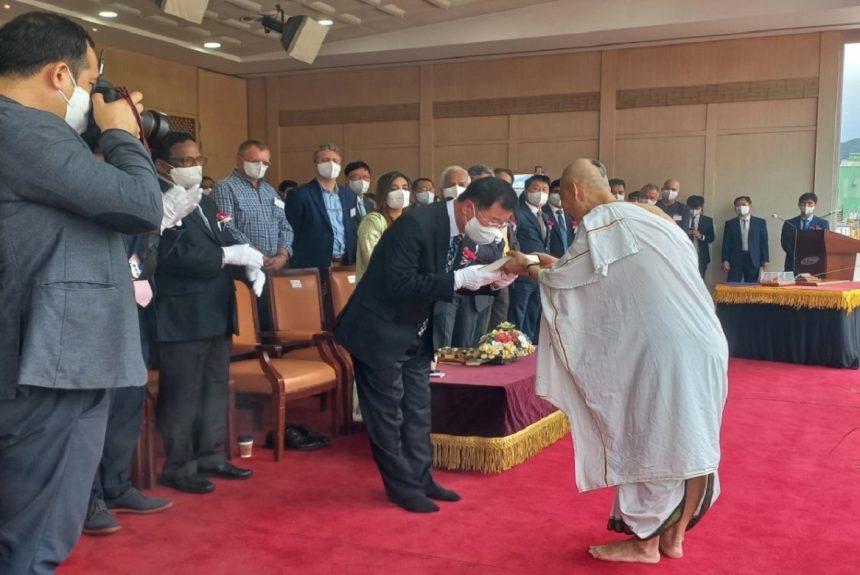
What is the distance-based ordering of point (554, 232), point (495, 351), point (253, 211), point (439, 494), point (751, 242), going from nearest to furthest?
point (439, 494) → point (495, 351) → point (253, 211) → point (554, 232) → point (751, 242)

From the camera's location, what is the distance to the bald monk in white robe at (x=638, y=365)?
8.36ft

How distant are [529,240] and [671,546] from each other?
4.06 m

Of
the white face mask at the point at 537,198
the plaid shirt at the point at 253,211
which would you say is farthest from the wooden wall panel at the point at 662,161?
the plaid shirt at the point at 253,211

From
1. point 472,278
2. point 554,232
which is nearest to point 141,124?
point 472,278

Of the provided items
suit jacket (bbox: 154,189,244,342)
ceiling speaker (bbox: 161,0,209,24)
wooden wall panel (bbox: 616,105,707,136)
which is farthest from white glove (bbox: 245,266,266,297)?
wooden wall panel (bbox: 616,105,707,136)

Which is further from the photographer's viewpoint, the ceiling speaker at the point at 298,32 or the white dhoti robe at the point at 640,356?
the ceiling speaker at the point at 298,32

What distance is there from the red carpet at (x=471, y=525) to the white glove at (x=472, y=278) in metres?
0.87

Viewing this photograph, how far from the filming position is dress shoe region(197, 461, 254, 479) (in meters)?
3.57

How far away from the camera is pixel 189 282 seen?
334cm

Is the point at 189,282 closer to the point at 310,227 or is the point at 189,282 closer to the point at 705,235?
the point at 310,227

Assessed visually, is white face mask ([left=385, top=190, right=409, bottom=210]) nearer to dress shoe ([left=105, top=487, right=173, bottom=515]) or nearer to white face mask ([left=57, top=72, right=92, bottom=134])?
dress shoe ([left=105, top=487, right=173, bottom=515])

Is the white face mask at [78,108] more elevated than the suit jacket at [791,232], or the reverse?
the white face mask at [78,108]

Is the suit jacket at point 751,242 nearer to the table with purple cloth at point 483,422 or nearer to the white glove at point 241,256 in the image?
the table with purple cloth at point 483,422

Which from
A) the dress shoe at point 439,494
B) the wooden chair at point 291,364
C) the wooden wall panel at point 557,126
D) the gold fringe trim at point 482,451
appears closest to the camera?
the dress shoe at point 439,494
